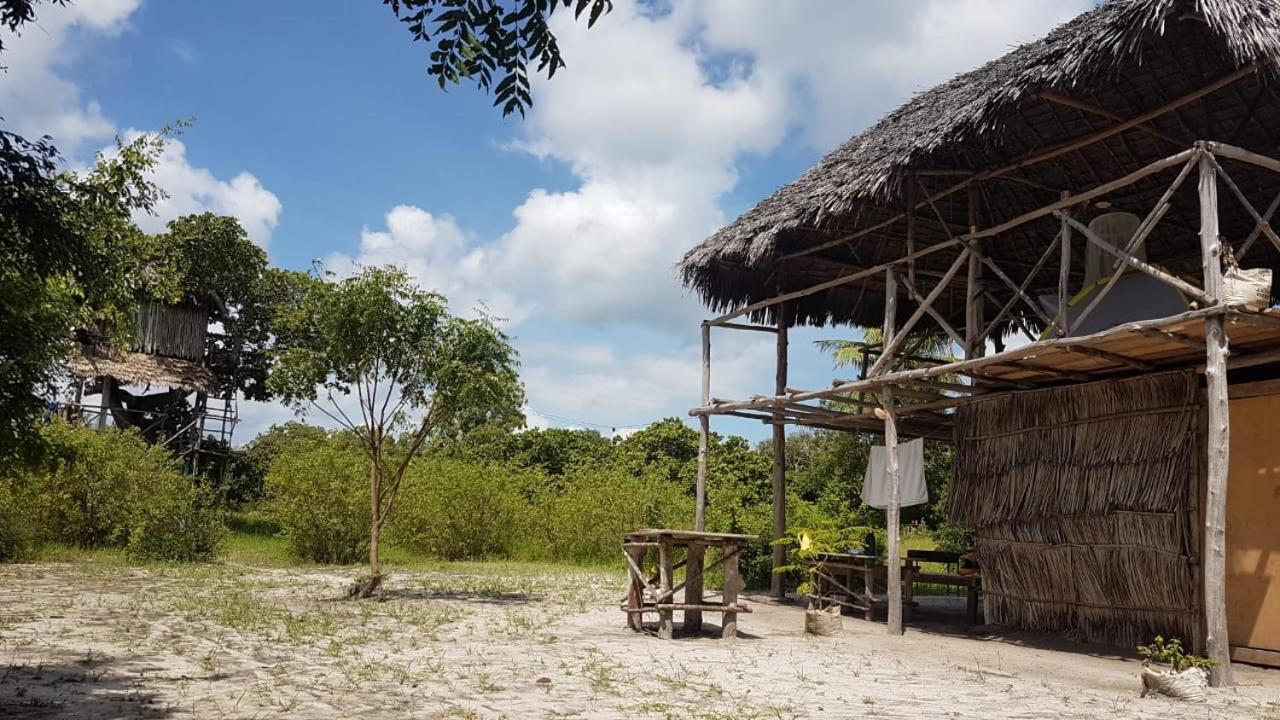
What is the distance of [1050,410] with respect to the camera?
9125 millimetres

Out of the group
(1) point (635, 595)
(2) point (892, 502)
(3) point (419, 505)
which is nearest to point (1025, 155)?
(2) point (892, 502)

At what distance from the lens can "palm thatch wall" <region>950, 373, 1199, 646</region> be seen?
7.91m

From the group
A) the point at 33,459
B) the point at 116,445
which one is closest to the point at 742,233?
the point at 33,459

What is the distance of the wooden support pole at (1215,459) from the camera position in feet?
20.3

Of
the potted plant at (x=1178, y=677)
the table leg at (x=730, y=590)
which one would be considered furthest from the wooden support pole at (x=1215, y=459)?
the table leg at (x=730, y=590)

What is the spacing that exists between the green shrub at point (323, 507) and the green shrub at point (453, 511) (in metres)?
1.16

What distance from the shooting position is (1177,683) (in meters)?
5.78

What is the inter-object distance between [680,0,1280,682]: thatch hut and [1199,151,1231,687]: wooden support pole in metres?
0.01

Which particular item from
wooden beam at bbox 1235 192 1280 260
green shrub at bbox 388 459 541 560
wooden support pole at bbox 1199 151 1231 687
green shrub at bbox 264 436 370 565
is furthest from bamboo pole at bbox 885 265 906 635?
green shrub at bbox 388 459 541 560

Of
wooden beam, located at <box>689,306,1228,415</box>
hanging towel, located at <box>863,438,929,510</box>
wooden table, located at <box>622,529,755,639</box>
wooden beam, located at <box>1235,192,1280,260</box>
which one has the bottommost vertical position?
wooden table, located at <box>622,529,755,639</box>

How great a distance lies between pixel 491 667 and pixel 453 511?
1211cm

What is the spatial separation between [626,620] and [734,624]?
1284mm

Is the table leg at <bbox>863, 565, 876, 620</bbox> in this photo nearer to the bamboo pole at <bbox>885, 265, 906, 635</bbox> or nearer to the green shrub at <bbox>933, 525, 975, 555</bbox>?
the bamboo pole at <bbox>885, 265, 906, 635</bbox>

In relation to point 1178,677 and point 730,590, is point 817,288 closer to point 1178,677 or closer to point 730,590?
point 730,590
